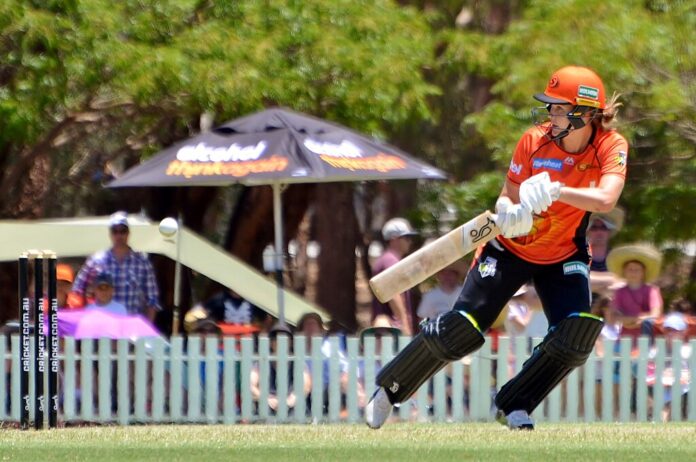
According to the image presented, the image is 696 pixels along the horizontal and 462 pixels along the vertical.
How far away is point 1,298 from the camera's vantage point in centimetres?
1662

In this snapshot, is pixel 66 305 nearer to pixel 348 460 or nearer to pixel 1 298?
pixel 1 298

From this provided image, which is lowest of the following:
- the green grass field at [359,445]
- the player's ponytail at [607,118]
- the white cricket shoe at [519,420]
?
the green grass field at [359,445]

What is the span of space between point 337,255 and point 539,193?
45.3 ft

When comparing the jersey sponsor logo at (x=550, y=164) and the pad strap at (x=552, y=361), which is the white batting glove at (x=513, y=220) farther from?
the pad strap at (x=552, y=361)

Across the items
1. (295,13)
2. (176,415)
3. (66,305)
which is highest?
(295,13)

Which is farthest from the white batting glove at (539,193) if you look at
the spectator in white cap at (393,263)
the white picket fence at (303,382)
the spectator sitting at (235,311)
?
the spectator sitting at (235,311)

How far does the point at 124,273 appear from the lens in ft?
41.7

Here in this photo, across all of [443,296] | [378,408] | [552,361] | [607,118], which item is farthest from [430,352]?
[443,296]

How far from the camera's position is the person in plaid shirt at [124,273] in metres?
12.6

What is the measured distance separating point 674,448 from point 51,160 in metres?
11.6

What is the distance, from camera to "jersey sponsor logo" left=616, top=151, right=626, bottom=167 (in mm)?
7711

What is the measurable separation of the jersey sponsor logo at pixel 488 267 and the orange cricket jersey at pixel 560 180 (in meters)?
0.11

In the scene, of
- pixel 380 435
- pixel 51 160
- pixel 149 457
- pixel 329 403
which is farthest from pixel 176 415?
pixel 51 160

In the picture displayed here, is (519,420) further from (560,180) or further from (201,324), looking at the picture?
(201,324)
